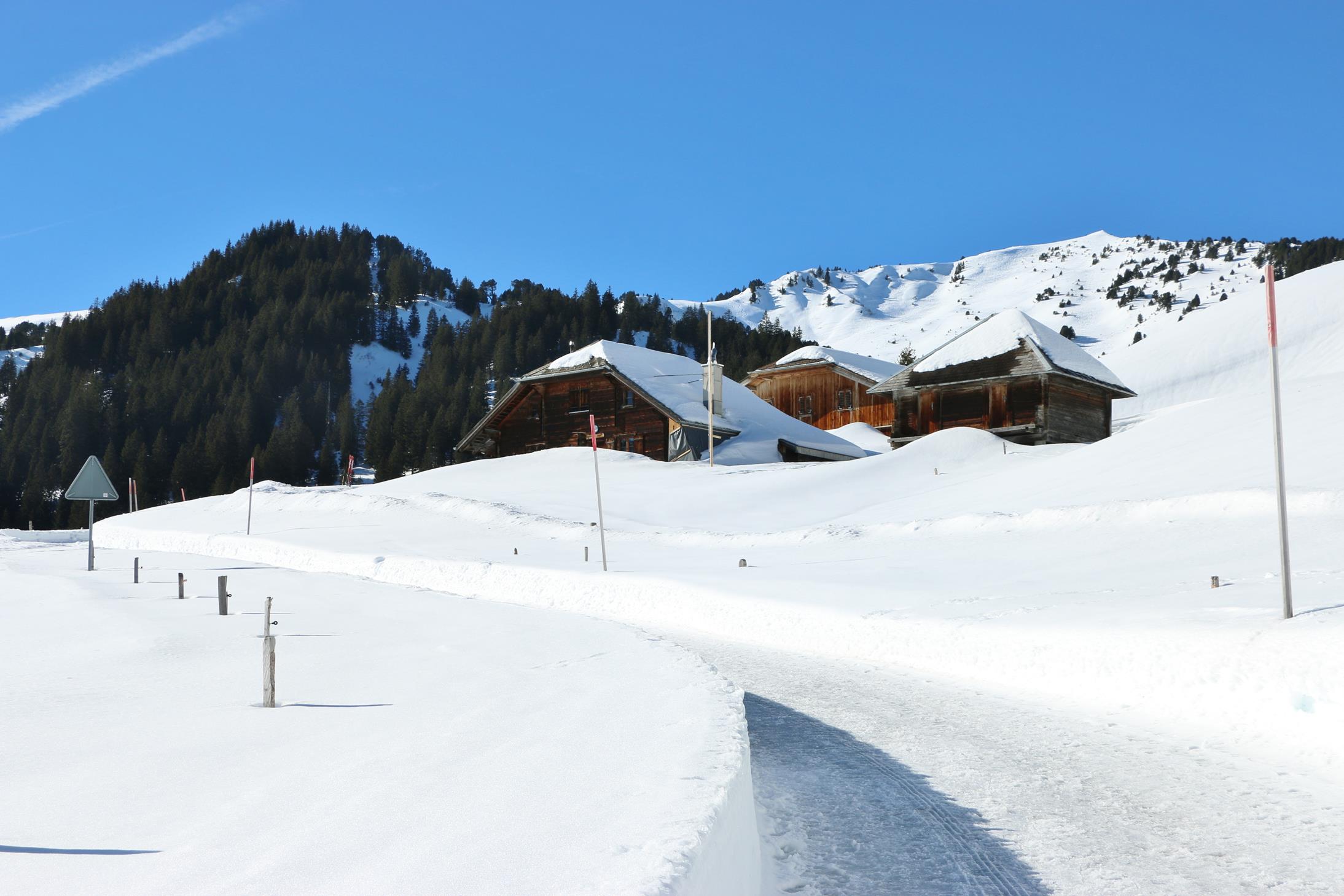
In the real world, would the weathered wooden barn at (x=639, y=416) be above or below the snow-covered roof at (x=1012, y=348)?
below

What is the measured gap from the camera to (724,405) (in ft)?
166

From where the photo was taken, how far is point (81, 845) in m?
4.70

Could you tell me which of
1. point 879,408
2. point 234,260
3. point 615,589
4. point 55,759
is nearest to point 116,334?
point 234,260

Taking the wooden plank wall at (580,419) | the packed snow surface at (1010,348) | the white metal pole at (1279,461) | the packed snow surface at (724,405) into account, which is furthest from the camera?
the wooden plank wall at (580,419)

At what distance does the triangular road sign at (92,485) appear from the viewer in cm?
2697

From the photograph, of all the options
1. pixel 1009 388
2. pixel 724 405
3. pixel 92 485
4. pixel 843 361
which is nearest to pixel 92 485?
pixel 92 485

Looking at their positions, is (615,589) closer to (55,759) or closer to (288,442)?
(55,759)

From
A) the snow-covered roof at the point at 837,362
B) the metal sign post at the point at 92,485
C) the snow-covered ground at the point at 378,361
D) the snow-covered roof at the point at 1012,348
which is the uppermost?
the snow-covered ground at the point at 378,361

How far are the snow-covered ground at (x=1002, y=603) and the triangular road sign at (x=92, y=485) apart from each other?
5.91m

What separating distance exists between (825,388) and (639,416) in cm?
2617

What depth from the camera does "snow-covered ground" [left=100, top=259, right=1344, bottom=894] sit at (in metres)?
6.54

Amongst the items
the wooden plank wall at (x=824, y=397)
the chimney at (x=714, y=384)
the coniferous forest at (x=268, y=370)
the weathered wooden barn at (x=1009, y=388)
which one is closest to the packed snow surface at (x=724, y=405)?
the chimney at (x=714, y=384)

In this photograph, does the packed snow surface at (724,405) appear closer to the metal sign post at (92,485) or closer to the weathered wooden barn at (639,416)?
the weathered wooden barn at (639,416)

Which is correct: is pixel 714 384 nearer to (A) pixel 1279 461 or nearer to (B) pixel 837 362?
(B) pixel 837 362
